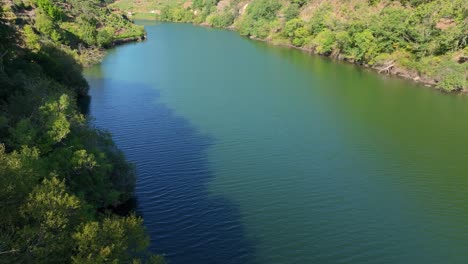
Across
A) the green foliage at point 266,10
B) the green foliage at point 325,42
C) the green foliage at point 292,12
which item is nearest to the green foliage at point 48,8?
the green foliage at point 325,42

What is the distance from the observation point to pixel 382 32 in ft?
231

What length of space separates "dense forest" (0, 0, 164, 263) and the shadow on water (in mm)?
1927

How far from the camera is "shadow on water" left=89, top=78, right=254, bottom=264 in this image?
69.8 ft

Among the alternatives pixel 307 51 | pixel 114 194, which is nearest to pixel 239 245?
pixel 114 194

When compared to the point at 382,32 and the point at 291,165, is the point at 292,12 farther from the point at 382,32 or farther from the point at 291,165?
the point at 291,165

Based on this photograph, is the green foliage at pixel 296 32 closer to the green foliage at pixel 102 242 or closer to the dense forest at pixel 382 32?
the dense forest at pixel 382 32

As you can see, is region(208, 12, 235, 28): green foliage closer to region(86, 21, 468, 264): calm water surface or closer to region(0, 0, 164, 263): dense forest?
region(86, 21, 468, 264): calm water surface

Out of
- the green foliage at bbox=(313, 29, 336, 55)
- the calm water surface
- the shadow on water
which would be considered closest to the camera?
the shadow on water

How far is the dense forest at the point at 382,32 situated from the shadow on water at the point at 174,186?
39.9m

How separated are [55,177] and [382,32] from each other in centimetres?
6559

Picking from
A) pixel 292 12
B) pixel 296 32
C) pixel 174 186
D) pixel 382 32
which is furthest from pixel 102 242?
pixel 292 12

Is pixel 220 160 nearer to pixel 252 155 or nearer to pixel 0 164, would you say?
pixel 252 155

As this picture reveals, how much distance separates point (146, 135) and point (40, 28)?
132ft

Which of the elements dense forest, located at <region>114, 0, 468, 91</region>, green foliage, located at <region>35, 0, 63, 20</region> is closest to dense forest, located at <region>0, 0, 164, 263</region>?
green foliage, located at <region>35, 0, 63, 20</region>
